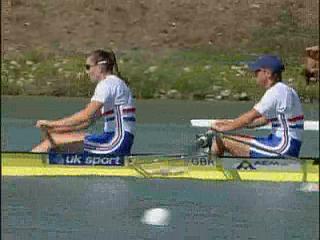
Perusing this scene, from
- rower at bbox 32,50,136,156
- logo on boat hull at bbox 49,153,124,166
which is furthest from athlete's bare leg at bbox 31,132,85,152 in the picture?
logo on boat hull at bbox 49,153,124,166

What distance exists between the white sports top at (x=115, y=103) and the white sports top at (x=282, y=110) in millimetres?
643

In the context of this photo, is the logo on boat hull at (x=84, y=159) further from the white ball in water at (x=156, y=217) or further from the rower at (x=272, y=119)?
the rower at (x=272, y=119)

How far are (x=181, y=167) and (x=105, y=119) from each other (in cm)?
65

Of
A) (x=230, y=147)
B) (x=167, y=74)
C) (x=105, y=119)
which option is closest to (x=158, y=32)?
(x=167, y=74)

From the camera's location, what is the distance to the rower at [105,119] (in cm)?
448

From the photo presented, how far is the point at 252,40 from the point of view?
9.59m

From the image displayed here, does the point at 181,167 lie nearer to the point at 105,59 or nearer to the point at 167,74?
the point at 105,59

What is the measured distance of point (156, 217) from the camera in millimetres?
4297

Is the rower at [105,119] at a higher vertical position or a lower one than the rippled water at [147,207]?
higher

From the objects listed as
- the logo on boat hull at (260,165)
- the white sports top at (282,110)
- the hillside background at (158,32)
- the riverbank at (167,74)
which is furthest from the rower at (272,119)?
the riverbank at (167,74)

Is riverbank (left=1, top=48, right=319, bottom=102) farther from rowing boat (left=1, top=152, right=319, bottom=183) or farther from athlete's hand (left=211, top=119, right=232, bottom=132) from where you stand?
rowing boat (left=1, top=152, right=319, bottom=183)

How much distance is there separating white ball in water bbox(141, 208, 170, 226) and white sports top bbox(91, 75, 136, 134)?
1.58ft

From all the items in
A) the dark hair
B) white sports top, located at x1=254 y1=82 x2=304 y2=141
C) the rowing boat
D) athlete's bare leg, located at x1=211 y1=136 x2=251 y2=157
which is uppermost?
the dark hair

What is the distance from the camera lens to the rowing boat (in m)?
4.18
